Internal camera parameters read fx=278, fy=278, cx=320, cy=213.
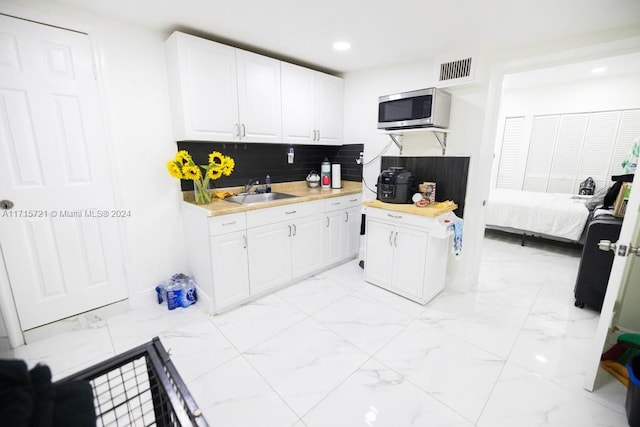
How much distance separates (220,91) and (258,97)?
1.23ft

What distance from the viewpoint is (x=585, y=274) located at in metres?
2.42

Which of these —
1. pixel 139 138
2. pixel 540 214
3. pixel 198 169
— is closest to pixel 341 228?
pixel 198 169

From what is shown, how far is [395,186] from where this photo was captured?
2.62 m

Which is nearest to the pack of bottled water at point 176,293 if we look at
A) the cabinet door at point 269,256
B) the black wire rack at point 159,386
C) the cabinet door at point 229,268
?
the cabinet door at point 229,268

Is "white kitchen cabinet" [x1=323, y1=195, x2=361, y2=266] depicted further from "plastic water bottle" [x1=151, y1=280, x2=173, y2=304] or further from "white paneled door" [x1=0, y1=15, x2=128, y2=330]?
"white paneled door" [x1=0, y1=15, x2=128, y2=330]

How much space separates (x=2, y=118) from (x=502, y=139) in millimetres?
7259

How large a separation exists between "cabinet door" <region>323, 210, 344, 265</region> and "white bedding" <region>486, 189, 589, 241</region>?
101 inches

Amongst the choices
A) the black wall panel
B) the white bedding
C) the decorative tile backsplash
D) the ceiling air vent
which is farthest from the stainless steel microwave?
the white bedding

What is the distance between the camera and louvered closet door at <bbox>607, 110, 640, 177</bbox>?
4555 millimetres

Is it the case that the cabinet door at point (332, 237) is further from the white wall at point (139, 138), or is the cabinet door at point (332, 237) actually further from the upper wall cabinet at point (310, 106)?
the white wall at point (139, 138)

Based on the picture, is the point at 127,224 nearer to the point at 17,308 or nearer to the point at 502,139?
the point at 17,308

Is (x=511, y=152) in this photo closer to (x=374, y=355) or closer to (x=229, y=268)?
(x=374, y=355)

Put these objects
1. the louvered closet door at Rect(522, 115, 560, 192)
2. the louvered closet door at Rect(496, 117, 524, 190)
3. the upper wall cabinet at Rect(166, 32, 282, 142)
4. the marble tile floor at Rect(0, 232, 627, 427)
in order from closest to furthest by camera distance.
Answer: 1. the marble tile floor at Rect(0, 232, 627, 427)
2. the upper wall cabinet at Rect(166, 32, 282, 142)
3. the louvered closet door at Rect(522, 115, 560, 192)
4. the louvered closet door at Rect(496, 117, 524, 190)

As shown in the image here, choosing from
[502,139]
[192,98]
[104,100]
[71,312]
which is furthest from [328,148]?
[502,139]
